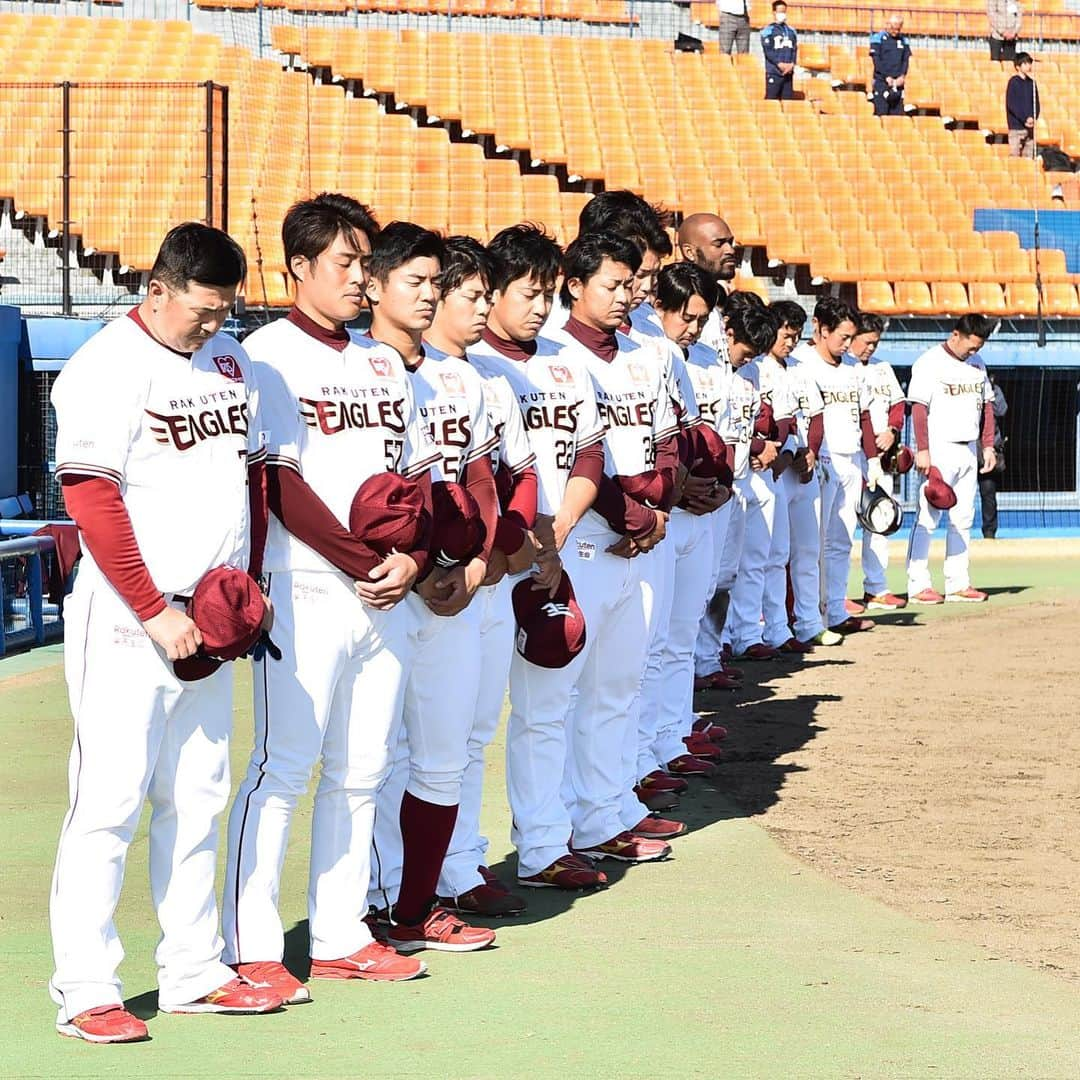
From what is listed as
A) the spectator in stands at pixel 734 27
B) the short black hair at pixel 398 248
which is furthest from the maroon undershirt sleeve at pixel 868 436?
the spectator in stands at pixel 734 27

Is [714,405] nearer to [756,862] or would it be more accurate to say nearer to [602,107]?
[756,862]

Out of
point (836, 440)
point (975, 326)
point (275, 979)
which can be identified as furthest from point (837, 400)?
point (275, 979)

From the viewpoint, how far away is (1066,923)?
5305 millimetres

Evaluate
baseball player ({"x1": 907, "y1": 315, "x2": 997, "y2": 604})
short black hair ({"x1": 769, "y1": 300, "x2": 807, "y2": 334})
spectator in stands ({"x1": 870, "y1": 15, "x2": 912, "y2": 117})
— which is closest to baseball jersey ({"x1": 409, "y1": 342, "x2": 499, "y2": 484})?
short black hair ({"x1": 769, "y1": 300, "x2": 807, "y2": 334})

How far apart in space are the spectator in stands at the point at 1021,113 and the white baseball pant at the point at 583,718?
1792cm

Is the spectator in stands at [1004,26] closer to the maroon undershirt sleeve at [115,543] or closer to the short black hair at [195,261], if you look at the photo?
the short black hair at [195,261]

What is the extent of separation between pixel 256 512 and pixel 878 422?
8916 mm

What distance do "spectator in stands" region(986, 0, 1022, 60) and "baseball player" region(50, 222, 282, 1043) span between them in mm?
23079

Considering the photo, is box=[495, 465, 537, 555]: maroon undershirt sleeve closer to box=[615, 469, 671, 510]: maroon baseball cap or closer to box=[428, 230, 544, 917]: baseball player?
box=[428, 230, 544, 917]: baseball player

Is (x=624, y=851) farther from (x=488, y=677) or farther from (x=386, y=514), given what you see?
(x=386, y=514)

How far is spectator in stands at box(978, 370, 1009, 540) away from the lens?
16.0 meters

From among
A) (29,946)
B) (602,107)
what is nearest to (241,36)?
(602,107)

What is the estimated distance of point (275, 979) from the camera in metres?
4.37

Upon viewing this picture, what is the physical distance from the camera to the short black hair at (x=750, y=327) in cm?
972
